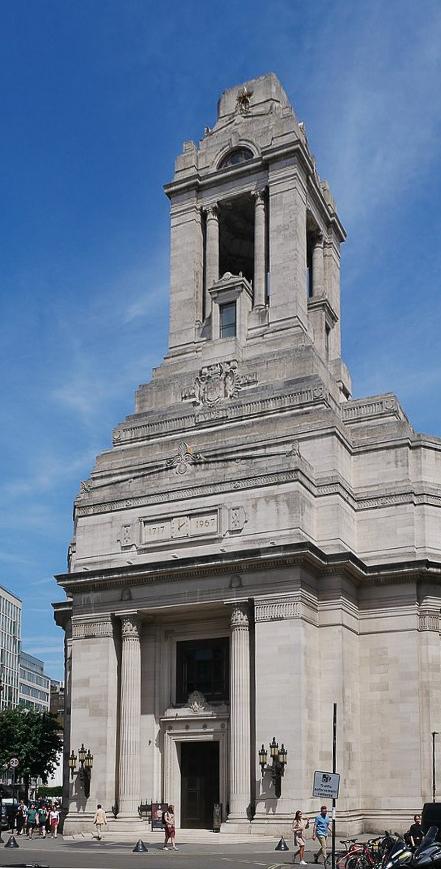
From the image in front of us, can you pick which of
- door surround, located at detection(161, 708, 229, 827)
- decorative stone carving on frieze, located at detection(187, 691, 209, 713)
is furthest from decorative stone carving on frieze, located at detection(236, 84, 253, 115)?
door surround, located at detection(161, 708, 229, 827)

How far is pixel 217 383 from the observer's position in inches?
2356

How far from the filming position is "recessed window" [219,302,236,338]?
63.5 meters

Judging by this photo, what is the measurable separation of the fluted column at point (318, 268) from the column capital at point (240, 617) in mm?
27568

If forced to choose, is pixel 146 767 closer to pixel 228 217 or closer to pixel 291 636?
pixel 291 636

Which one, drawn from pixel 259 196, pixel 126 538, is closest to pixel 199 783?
pixel 126 538

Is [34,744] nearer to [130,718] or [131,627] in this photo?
[130,718]

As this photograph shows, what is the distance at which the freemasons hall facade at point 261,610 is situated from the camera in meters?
46.5

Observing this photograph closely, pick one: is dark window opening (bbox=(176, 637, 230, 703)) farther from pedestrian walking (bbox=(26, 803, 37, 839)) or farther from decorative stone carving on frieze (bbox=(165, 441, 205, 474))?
pedestrian walking (bbox=(26, 803, 37, 839))

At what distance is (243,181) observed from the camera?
6756 centimetres

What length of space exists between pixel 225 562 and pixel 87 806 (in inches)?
519

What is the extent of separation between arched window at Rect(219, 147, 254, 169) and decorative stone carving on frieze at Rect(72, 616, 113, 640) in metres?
32.5

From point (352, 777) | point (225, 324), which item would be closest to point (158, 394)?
point (225, 324)

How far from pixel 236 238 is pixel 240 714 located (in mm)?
37768

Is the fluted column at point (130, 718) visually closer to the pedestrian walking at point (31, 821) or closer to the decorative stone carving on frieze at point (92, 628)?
the decorative stone carving on frieze at point (92, 628)
